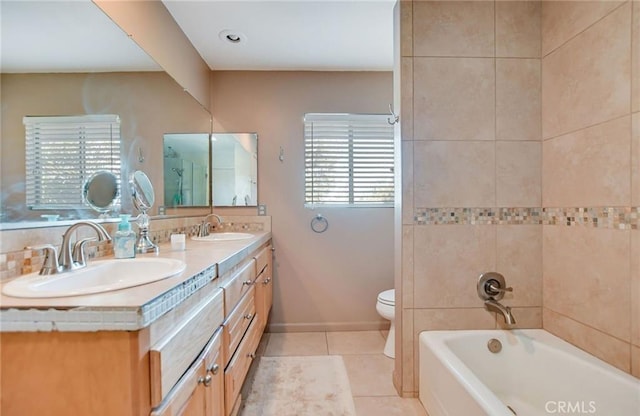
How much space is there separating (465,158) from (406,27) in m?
0.79

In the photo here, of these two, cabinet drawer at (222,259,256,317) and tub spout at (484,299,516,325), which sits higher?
cabinet drawer at (222,259,256,317)

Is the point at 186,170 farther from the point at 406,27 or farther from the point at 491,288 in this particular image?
the point at 491,288

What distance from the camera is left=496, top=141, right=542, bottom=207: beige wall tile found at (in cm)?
163

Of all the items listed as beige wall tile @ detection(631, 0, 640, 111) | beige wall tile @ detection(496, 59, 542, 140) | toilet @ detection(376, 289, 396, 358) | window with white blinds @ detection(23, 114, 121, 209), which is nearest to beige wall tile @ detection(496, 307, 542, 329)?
toilet @ detection(376, 289, 396, 358)

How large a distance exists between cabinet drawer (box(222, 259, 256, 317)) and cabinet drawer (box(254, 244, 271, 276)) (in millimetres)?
128

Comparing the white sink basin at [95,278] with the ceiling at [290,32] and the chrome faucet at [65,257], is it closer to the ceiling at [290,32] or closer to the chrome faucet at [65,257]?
the chrome faucet at [65,257]

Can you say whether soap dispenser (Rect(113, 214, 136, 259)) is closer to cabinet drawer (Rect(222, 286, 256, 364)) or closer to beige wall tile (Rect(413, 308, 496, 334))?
cabinet drawer (Rect(222, 286, 256, 364))

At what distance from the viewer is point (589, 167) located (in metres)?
1.34

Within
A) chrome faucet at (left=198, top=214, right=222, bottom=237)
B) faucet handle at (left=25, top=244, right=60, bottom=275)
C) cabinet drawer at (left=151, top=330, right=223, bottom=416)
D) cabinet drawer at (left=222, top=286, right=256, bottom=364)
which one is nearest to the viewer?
cabinet drawer at (left=151, top=330, right=223, bottom=416)

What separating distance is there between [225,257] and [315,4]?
1602 millimetres

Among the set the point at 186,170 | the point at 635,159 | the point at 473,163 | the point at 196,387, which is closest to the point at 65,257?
the point at 196,387

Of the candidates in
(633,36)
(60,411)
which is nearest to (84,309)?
(60,411)

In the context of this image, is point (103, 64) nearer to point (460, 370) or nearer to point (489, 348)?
point (460, 370)

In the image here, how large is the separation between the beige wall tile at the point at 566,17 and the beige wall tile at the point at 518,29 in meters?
0.04
